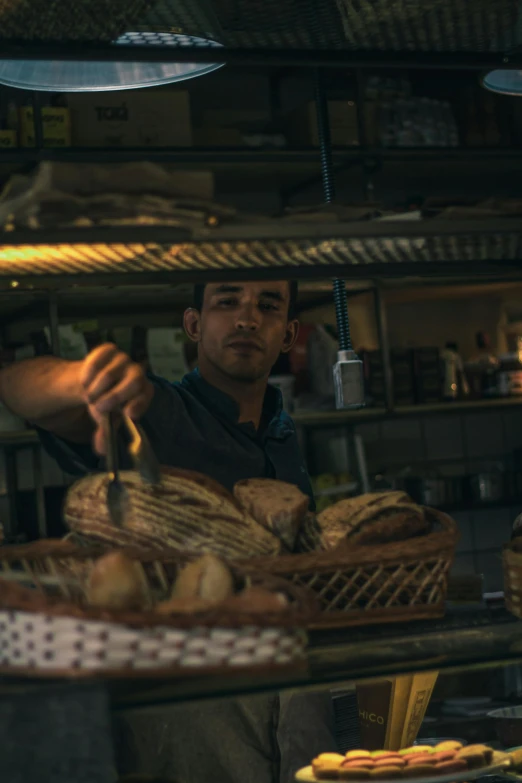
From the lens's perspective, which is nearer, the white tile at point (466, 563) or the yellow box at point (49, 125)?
the yellow box at point (49, 125)

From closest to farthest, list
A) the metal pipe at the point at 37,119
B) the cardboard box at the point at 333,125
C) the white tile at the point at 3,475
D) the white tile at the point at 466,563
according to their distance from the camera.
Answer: the metal pipe at the point at 37,119
the white tile at the point at 3,475
the cardboard box at the point at 333,125
the white tile at the point at 466,563

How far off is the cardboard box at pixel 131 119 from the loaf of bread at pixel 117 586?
307 centimetres

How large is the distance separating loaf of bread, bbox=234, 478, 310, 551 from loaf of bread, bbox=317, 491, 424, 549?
0.11ft

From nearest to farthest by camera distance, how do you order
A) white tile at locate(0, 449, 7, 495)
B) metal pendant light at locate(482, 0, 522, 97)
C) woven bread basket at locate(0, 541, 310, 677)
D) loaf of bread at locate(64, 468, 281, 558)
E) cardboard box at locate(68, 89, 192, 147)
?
woven bread basket at locate(0, 541, 310, 677) → loaf of bread at locate(64, 468, 281, 558) → metal pendant light at locate(482, 0, 522, 97) → cardboard box at locate(68, 89, 192, 147) → white tile at locate(0, 449, 7, 495)

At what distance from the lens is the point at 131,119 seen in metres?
3.90

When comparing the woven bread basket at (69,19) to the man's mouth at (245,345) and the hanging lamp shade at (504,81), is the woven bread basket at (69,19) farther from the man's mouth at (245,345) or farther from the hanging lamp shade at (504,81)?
the hanging lamp shade at (504,81)

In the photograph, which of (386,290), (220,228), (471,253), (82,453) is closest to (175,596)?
(220,228)

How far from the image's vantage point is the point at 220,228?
3.52ft

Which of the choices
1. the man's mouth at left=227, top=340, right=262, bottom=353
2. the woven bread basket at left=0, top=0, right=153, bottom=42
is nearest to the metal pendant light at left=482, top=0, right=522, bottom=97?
the man's mouth at left=227, top=340, right=262, bottom=353

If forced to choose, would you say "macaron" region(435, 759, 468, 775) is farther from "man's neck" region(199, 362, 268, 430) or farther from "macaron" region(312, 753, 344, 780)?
"man's neck" region(199, 362, 268, 430)

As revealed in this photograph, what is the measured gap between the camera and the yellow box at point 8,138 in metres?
3.79

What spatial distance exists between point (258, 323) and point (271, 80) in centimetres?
289

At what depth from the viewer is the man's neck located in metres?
1.96

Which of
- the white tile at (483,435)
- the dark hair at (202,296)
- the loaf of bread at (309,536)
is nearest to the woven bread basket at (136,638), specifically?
the loaf of bread at (309,536)
